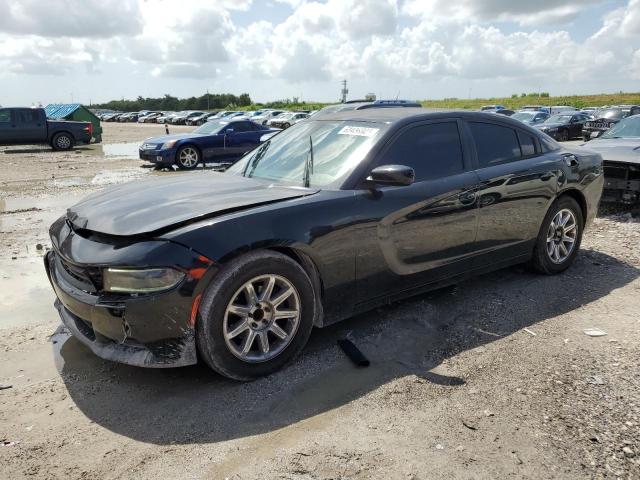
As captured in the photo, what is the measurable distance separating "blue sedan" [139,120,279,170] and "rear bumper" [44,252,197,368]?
11.9 meters

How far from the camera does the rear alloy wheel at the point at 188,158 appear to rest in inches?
571

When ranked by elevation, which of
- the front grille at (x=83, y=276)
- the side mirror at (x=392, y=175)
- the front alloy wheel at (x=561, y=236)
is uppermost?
the side mirror at (x=392, y=175)

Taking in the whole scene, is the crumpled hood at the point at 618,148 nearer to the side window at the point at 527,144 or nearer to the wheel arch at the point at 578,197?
the wheel arch at the point at 578,197

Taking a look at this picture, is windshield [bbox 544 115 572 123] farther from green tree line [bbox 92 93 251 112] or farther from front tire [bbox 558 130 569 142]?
green tree line [bbox 92 93 251 112]

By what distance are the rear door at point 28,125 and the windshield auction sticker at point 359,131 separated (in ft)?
64.6

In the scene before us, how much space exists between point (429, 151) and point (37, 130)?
66.5ft

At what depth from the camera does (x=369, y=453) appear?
2.56 meters

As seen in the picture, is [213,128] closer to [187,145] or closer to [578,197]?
[187,145]

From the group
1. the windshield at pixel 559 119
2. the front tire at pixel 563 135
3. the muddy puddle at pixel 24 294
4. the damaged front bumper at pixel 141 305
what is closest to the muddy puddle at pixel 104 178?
the muddy puddle at pixel 24 294

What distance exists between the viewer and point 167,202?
3375 millimetres

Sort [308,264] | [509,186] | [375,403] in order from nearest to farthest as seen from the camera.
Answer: [375,403] → [308,264] → [509,186]

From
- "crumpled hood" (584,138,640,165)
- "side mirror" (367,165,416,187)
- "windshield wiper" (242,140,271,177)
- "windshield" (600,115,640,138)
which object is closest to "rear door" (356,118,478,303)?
"side mirror" (367,165,416,187)

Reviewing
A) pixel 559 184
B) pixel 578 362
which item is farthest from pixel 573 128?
pixel 578 362

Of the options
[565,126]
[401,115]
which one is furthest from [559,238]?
[565,126]
